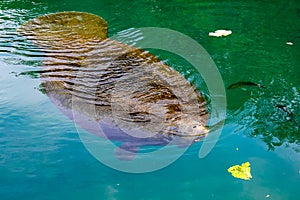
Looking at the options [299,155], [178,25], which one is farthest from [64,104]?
[178,25]

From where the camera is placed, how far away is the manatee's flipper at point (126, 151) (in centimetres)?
331

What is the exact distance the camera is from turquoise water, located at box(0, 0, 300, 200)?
3043mm

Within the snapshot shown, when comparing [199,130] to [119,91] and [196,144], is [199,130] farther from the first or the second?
[119,91]

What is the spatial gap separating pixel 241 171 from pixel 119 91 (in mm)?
1641

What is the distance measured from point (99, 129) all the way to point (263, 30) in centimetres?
398

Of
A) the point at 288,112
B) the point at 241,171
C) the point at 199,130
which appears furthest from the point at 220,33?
the point at 241,171

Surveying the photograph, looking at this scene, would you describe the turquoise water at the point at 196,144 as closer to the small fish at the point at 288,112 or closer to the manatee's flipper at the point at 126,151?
the small fish at the point at 288,112

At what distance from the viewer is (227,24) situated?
6.59 metres

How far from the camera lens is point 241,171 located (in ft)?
10.5

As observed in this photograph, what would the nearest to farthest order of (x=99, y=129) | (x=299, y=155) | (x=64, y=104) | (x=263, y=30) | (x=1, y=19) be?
(x=299, y=155) → (x=99, y=129) → (x=64, y=104) → (x=263, y=30) → (x=1, y=19)

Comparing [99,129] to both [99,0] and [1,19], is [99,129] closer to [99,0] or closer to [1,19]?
[1,19]

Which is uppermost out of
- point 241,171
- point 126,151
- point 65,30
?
point 65,30

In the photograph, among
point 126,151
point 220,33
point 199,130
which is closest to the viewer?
point 126,151

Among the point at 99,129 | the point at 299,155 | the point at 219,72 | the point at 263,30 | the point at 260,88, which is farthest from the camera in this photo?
the point at 263,30
